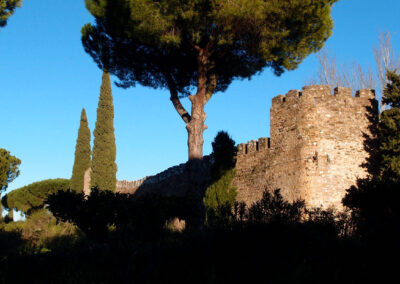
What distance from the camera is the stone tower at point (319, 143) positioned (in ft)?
45.6

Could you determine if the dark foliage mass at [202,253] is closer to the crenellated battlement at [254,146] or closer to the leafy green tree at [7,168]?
the crenellated battlement at [254,146]

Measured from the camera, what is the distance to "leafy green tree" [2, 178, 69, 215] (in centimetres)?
3080

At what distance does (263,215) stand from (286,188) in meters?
5.80

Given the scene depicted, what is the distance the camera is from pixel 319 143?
1420 cm

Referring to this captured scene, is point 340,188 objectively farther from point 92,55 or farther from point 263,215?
point 92,55

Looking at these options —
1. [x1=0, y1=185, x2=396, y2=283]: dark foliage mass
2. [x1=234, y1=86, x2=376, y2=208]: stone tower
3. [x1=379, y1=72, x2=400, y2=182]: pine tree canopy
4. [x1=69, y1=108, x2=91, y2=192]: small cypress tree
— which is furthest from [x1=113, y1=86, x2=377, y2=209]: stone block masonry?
[x1=69, y1=108, x2=91, y2=192]: small cypress tree

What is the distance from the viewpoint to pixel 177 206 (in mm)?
11359

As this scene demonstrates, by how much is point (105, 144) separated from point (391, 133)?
55.5 ft

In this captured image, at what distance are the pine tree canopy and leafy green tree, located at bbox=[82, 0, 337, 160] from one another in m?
2.81

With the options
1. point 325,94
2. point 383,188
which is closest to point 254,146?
point 325,94

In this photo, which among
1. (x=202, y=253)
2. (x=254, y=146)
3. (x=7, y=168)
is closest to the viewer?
(x=202, y=253)

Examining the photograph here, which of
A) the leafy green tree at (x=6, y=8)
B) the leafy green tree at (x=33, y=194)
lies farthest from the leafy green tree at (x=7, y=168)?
the leafy green tree at (x=6, y=8)

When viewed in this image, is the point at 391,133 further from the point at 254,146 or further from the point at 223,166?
the point at 223,166

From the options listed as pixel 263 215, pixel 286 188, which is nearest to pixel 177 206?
pixel 263 215
